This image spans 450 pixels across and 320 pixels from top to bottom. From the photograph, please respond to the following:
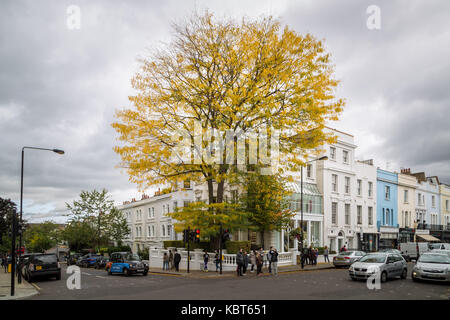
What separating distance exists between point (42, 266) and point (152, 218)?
35.2 meters

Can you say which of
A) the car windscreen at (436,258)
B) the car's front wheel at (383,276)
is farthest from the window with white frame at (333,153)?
the car's front wheel at (383,276)

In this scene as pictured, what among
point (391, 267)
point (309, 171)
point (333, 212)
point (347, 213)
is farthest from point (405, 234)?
point (391, 267)

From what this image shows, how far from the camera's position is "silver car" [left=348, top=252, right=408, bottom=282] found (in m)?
19.6

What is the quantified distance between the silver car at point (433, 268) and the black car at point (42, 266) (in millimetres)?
21168

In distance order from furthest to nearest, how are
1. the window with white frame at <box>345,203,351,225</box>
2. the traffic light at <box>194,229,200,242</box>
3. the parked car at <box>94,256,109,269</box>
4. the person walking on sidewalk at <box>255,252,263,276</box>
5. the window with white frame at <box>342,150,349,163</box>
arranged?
the window with white frame at <box>342,150,349,163</box>, the window with white frame at <box>345,203,351,225</box>, the parked car at <box>94,256,109,269</box>, the traffic light at <box>194,229,200,242</box>, the person walking on sidewalk at <box>255,252,263,276</box>

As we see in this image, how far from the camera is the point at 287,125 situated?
918 inches

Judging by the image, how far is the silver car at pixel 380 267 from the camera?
771 inches

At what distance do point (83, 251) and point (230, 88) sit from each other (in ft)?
170

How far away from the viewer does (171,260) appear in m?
32.8

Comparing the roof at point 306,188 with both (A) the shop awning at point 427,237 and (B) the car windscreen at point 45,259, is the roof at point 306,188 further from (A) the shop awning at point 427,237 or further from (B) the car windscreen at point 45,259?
(A) the shop awning at point 427,237

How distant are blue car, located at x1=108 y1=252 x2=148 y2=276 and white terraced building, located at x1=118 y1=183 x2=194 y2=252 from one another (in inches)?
817

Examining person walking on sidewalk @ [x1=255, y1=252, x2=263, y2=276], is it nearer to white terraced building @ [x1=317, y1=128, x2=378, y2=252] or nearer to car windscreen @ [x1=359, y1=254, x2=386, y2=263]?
car windscreen @ [x1=359, y1=254, x2=386, y2=263]

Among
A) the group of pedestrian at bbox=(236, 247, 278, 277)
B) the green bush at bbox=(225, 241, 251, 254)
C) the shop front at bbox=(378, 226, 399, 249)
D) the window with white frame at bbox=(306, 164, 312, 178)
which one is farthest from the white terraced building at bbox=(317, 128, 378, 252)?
the group of pedestrian at bbox=(236, 247, 278, 277)

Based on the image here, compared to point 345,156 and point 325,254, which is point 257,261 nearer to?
point 325,254
